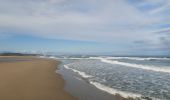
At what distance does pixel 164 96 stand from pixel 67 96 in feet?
15.2

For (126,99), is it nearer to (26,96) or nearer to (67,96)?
(67,96)

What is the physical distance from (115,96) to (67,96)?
224 centimetres

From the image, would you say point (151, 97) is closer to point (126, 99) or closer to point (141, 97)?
point (141, 97)

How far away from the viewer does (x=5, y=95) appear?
312 inches

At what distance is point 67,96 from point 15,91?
270cm

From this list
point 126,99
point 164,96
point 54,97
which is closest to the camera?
point 126,99

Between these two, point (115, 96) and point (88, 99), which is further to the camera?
point (115, 96)

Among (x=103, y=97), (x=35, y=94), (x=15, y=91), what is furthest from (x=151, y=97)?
(x=15, y=91)

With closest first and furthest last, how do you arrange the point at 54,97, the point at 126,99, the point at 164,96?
1. the point at 126,99
2. the point at 54,97
3. the point at 164,96

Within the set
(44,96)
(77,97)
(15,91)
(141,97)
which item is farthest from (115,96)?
(15,91)

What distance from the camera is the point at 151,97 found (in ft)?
A: 26.9

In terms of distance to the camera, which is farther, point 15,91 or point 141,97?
point 15,91

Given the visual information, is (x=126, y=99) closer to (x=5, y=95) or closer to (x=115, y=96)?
(x=115, y=96)

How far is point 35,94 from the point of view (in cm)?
827
